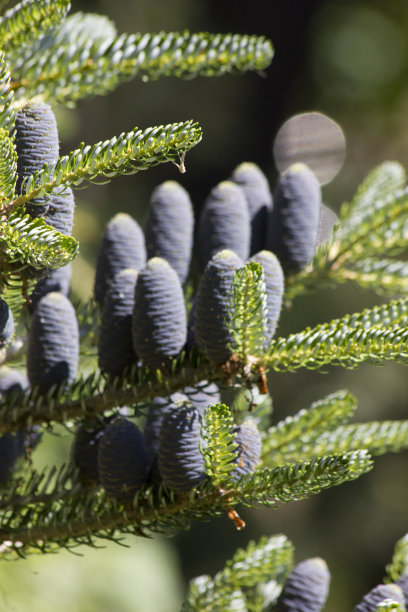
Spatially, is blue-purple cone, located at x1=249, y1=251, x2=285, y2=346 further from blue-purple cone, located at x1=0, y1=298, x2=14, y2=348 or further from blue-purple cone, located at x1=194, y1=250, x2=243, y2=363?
blue-purple cone, located at x1=0, y1=298, x2=14, y2=348

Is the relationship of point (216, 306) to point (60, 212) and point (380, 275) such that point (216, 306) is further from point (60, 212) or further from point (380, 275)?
point (380, 275)

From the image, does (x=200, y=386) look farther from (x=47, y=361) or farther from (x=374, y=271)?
(x=374, y=271)

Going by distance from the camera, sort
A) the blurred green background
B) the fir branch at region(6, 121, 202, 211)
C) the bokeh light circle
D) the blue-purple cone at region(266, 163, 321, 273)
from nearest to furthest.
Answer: the fir branch at region(6, 121, 202, 211) < the blue-purple cone at region(266, 163, 321, 273) < the bokeh light circle < the blurred green background

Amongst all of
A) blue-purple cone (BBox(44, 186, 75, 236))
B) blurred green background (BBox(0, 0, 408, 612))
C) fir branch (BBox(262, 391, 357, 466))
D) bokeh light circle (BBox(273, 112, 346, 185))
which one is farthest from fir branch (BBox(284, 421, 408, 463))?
blurred green background (BBox(0, 0, 408, 612))

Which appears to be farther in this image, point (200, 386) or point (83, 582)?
point (83, 582)

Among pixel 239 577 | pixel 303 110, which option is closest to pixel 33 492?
pixel 239 577

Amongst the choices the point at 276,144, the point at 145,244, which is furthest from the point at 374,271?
the point at 276,144
